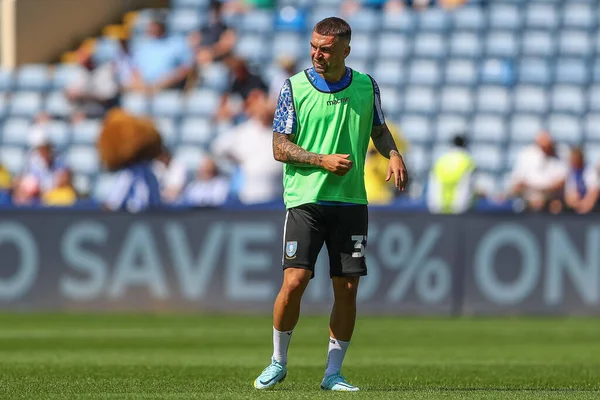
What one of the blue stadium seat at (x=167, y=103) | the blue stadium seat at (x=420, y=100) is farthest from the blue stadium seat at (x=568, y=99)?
the blue stadium seat at (x=167, y=103)

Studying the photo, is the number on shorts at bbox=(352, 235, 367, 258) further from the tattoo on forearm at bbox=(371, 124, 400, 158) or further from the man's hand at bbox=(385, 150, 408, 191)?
the tattoo on forearm at bbox=(371, 124, 400, 158)

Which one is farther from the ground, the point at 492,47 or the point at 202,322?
the point at 492,47

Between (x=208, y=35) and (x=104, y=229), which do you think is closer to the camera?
(x=104, y=229)

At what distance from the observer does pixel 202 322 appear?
51.3ft

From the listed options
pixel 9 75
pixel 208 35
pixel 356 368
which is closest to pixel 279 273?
pixel 356 368

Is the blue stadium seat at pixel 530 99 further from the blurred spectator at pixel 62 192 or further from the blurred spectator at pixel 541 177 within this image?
the blurred spectator at pixel 62 192

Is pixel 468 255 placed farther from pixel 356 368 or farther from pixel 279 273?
pixel 356 368

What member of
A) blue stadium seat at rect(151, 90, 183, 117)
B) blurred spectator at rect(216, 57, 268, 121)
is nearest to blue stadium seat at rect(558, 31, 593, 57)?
blurred spectator at rect(216, 57, 268, 121)

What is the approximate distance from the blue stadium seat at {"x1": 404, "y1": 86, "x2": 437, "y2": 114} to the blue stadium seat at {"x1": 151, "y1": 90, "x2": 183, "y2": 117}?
3.85 metres

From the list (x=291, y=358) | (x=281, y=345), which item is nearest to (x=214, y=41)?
(x=291, y=358)

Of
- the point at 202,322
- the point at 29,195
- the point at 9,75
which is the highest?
the point at 9,75

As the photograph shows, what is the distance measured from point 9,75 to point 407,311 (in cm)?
1146

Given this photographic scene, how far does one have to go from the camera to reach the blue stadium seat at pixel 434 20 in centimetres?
2467

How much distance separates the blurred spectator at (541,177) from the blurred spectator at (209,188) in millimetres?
3944
